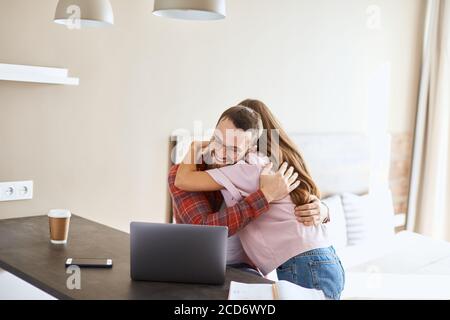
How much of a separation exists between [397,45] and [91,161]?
2.45 meters

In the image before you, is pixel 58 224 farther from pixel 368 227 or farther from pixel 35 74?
pixel 368 227

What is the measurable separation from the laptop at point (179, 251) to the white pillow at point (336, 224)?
1.95 metres

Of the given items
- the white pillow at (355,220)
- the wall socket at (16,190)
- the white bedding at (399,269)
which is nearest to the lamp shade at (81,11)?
the wall socket at (16,190)

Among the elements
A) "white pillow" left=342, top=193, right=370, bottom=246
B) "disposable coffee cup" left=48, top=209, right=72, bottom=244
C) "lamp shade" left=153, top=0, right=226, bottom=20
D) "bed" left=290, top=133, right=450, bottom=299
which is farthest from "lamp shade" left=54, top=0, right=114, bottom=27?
"white pillow" left=342, top=193, right=370, bottom=246

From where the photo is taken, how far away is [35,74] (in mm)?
2535

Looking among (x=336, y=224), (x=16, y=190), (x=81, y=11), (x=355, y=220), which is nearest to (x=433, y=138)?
(x=355, y=220)

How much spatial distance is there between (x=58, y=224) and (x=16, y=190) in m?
0.52

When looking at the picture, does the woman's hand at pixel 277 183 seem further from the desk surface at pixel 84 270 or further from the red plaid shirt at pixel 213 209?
the desk surface at pixel 84 270

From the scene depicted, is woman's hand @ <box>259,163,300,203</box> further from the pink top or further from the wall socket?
the wall socket

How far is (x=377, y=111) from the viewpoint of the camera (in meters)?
4.29

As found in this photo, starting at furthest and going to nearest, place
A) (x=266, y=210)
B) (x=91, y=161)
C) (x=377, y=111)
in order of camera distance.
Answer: (x=377, y=111)
(x=91, y=161)
(x=266, y=210)

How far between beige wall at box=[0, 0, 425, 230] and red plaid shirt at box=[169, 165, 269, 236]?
665 millimetres
